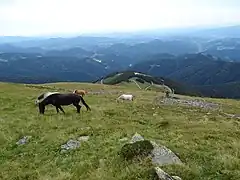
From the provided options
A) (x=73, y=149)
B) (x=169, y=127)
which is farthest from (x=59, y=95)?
(x=73, y=149)

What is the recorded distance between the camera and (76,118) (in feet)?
80.1

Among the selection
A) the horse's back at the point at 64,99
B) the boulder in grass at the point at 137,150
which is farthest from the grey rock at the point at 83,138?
the horse's back at the point at 64,99

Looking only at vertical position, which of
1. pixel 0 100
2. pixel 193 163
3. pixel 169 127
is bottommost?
pixel 0 100

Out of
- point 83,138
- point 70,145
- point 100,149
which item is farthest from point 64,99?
point 100,149

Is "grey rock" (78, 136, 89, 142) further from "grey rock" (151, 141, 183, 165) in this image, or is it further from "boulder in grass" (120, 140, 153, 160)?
"grey rock" (151, 141, 183, 165)

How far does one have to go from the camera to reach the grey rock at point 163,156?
43.9 feet

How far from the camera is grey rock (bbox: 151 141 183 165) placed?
527 inches

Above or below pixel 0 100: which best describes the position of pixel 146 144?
above

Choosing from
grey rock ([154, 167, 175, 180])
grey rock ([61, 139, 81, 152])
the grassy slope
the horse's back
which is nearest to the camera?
grey rock ([154, 167, 175, 180])

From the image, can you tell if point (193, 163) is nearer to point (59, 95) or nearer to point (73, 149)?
point (73, 149)

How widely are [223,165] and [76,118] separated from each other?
43.3 ft

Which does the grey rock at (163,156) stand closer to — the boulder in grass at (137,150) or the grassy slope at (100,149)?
the boulder in grass at (137,150)

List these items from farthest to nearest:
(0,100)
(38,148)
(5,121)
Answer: (0,100) < (5,121) < (38,148)

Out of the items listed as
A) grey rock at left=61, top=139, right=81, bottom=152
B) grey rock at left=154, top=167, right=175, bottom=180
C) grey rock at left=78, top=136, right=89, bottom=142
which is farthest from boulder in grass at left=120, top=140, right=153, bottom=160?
grey rock at left=78, top=136, right=89, bottom=142
